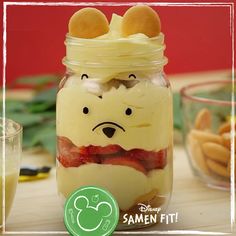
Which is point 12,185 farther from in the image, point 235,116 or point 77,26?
point 235,116

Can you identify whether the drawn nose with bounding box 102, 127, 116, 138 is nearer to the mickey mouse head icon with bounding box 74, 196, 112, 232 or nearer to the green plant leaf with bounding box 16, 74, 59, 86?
the mickey mouse head icon with bounding box 74, 196, 112, 232

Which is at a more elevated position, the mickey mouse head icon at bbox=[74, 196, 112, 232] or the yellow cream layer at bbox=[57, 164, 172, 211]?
the yellow cream layer at bbox=[57, 164, 172, 211]

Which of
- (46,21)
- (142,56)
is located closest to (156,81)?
(142,56)

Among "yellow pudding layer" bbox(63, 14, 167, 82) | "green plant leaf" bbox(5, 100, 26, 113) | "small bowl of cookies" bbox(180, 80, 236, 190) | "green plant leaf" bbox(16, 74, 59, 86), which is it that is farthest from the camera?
"green plant leaf" bbox(16, 74, 59, 86)

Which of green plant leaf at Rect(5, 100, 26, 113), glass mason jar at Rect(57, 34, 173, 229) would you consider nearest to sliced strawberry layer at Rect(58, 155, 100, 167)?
glass mason jar at Rect(57, 34, 173, 229)

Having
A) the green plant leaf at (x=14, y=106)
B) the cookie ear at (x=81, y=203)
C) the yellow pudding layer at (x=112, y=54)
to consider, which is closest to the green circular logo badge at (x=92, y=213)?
the cookie ear at (x=81, y=203)

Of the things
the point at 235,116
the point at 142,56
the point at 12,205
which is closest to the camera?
the point at 142,56
